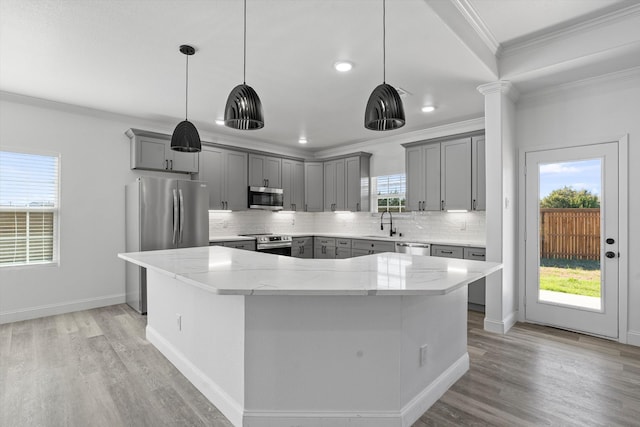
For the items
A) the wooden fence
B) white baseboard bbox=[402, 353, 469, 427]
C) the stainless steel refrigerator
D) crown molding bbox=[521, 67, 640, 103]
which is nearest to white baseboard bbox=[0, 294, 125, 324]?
the stainless steel refrigerator

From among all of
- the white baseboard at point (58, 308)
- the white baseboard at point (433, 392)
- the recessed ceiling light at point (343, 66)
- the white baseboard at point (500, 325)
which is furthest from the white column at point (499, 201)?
the white baseboard at point (58, 308)

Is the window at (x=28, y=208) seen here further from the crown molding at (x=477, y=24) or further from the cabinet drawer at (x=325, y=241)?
the crown molding at (x=477, y=24)

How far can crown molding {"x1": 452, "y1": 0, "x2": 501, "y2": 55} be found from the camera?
8.61 feet

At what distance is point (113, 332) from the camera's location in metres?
3.65

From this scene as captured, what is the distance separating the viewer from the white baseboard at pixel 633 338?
3.25m

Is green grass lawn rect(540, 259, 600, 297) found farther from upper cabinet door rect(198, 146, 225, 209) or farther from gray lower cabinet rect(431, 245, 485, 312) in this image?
upper cabinet door rect(198, 146, 225, 209)

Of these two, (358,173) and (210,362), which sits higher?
(358,173)

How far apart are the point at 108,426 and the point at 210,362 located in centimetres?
65

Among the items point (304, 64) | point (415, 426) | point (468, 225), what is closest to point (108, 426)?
point (415, 426)

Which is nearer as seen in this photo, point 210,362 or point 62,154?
point 210,362

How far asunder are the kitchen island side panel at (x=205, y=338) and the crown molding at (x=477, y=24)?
270 cm

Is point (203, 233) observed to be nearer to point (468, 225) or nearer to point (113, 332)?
point (113, 332)

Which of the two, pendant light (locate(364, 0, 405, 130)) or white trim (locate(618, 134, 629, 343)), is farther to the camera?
white trim (locate(618, 134, 629, 343))

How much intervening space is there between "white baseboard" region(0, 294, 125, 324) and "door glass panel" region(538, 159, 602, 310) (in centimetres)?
549
